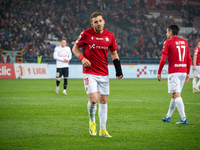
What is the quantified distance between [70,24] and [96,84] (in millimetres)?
27095

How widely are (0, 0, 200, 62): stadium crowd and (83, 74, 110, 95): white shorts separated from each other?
21.7m

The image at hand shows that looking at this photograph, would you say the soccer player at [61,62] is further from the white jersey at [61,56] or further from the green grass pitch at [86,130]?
the green grass pitch at [86,130]

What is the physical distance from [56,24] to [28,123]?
→ 25.7 metres

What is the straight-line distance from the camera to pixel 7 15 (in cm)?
2962

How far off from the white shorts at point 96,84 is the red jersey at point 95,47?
3.2 inches

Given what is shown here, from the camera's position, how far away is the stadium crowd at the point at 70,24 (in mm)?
28094

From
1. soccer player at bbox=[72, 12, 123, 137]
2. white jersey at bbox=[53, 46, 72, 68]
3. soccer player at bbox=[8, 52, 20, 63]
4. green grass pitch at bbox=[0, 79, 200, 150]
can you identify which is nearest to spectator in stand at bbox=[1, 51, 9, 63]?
soccer player at bbox=[8, 52, 20, 63]

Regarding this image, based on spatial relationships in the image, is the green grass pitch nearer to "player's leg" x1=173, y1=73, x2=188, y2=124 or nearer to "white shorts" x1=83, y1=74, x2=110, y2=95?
"player's leg" x1=173, y1=73, x2=188, y2=124

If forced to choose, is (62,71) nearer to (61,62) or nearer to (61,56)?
(61,62)

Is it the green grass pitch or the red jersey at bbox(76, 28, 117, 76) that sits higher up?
the red jersey at bbox(76, 28, 117, 76)

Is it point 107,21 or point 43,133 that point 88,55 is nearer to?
point 43,133

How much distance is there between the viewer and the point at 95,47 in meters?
5.01

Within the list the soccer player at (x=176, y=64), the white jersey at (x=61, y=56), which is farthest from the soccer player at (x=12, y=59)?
the soccer player at (x=176, y=64)

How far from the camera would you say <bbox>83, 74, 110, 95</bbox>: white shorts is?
4965 millimetres
